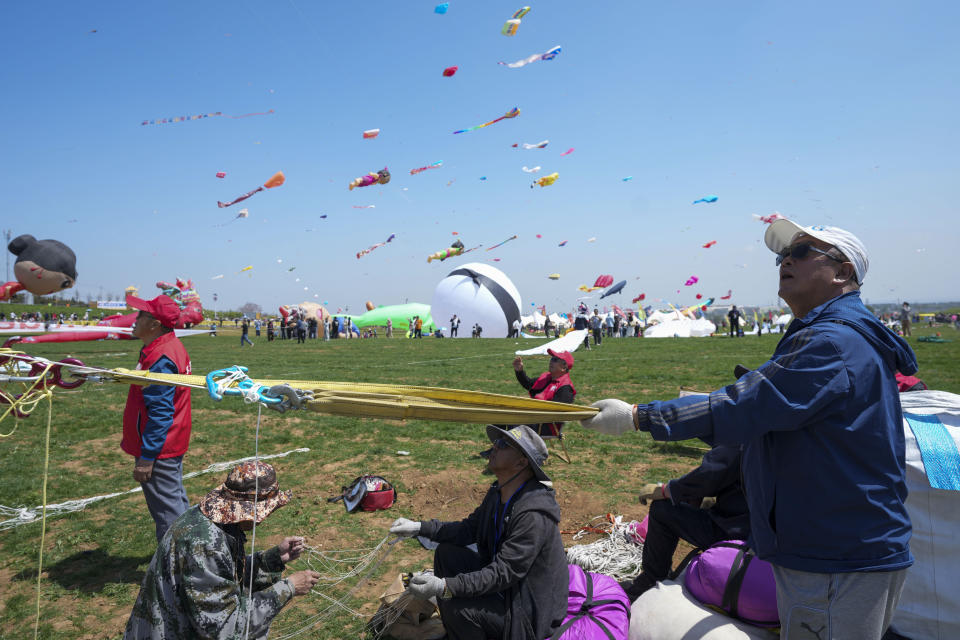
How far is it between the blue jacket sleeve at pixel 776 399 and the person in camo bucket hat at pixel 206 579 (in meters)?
2.12

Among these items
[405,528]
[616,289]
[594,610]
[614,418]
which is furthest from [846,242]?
[616,289]

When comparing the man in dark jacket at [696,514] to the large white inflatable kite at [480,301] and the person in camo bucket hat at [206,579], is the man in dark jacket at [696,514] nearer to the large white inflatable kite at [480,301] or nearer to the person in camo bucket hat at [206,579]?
the person in camo bucket hat at [206,579]

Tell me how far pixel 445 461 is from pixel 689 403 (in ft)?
19.8

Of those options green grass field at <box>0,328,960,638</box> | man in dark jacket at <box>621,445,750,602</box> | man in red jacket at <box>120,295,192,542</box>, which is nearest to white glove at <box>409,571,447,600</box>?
green grass field at <box>0,328,960,638</box>

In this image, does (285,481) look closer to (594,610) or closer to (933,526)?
(594,610)

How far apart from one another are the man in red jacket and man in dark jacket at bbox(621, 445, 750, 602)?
12.0ft

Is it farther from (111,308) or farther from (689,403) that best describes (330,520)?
(111,308)

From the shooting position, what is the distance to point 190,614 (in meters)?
2.66

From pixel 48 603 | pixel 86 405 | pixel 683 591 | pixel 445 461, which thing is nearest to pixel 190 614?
pixel 48 603

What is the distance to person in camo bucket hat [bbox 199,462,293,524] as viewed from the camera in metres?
2.82

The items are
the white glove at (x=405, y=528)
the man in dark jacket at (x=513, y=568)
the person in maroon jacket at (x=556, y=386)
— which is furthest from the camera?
the person in maroon jacket at (x=556, y=386)

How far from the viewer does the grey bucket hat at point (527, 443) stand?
318cm

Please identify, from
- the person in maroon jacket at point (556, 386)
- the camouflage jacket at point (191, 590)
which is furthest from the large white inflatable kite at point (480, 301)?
the camouflage jacket at point (191, 590)

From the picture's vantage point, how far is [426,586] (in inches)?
115
